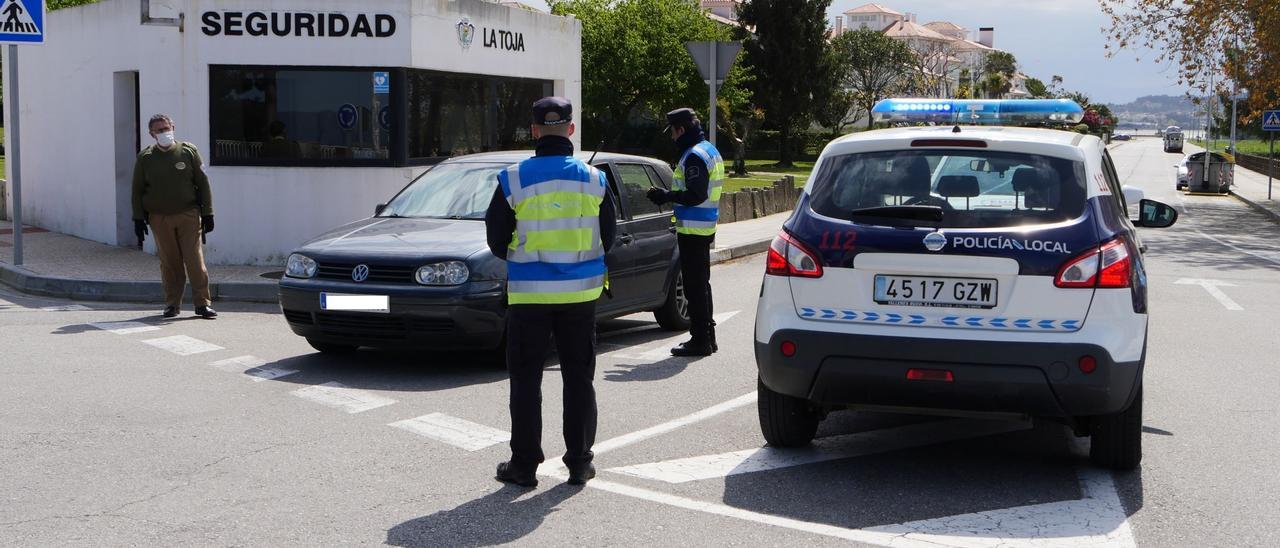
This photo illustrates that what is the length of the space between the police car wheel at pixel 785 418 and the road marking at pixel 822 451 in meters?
0.07

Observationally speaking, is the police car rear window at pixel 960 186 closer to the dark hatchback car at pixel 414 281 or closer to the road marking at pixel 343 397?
the dark hatchback car at pixel 414 281

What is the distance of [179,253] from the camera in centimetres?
1102

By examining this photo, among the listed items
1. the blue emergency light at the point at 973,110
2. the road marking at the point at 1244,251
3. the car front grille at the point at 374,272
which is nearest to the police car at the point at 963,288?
the car front grille at the point at 374,272

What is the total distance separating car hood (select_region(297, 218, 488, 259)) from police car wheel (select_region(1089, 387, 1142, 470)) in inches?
162

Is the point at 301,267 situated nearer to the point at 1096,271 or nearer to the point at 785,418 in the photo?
→ the point at 785,418

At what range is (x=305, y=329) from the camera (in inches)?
340

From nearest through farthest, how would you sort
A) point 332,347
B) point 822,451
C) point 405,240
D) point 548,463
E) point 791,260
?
point 791,260 → point 548,463 → point 822,451 → point 405,240 → point 332,347

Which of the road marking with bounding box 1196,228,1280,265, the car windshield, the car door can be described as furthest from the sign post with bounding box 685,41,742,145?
the road marking with bounding box 1196,228,1280,265

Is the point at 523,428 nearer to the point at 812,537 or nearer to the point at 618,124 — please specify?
the point at 812,537

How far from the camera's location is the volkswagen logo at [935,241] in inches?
217

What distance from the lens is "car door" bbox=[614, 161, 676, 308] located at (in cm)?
977

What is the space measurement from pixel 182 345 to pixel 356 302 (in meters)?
1.98

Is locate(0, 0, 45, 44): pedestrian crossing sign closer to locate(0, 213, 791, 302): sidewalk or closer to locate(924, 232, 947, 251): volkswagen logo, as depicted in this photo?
locate(0, 213, 791, 302): sidewalk

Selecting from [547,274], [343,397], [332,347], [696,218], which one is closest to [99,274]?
[332,347]
